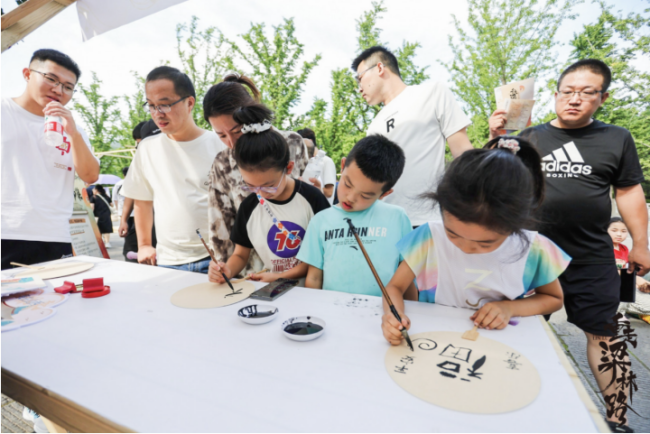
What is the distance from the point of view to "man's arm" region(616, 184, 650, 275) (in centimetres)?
177

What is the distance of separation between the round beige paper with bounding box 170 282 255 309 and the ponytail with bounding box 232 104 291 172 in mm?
558

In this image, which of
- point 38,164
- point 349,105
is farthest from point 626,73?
point 38,164

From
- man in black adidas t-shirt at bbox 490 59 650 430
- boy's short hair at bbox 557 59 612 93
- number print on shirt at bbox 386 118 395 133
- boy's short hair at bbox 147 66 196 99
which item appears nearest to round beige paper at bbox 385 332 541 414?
man in black adidas t-shirt at bbox 490 59 650 430

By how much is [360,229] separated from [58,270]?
5.26ft

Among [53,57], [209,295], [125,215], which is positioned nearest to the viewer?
[209,295]

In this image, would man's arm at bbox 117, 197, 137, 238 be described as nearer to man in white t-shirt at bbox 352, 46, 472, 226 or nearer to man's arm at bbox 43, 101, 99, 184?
man's arm at bbox 43, 101, 99, 184

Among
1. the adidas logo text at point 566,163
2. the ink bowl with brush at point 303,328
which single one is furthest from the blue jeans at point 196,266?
the adidas logo text at point 566,163

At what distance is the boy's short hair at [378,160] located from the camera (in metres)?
1.44

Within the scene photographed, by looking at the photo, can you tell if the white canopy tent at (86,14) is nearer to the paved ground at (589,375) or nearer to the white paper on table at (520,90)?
the white paper on table at (520,90)

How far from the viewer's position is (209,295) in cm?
131

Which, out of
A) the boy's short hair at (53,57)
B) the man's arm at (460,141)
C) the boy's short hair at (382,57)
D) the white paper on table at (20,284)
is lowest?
the white paper on table at (20,284)

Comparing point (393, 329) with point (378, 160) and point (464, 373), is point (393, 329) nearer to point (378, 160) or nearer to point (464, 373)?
point (464, 373)

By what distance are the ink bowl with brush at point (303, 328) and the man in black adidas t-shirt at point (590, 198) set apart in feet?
4.69

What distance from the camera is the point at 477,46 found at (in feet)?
29.2
